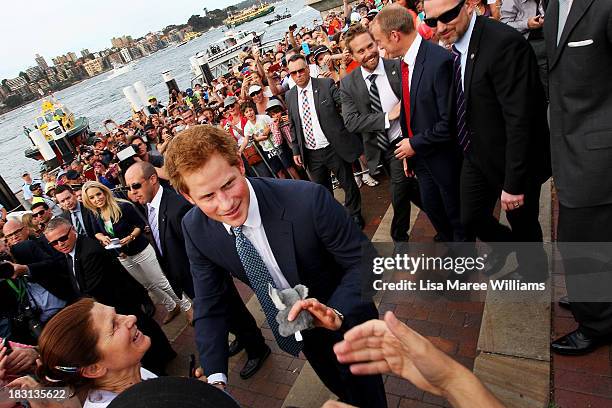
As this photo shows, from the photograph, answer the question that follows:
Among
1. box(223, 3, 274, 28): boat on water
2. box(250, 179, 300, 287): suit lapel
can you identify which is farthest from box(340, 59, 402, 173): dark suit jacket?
box(223, 3, 274, 28): boat on water

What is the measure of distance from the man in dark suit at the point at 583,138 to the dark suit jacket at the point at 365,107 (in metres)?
1.69

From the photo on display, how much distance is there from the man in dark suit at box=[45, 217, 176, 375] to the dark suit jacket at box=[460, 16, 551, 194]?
11.6 ft

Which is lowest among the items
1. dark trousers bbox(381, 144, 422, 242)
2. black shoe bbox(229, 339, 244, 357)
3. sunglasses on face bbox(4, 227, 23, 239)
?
black shoe bbox(229, 339, 244, 357)

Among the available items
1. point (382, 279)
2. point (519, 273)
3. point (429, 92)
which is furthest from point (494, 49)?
point (519, 273)

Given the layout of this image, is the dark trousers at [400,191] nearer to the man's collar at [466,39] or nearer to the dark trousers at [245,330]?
the man's collar at [466,39]

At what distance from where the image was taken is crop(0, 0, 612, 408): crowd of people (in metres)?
1.72

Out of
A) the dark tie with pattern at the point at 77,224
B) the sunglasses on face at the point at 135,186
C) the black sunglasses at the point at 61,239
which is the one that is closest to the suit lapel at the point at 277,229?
the sunglasses on face at the point at 135,186

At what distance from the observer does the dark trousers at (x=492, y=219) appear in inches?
110

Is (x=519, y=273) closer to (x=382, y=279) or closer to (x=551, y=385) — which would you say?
(x=551, y=385)

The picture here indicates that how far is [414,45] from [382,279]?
1983mm

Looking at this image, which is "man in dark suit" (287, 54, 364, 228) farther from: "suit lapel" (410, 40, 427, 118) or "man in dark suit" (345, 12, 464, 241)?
"suit lapel" (410, 40, 427, 118)

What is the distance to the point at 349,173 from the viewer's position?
4.98 m

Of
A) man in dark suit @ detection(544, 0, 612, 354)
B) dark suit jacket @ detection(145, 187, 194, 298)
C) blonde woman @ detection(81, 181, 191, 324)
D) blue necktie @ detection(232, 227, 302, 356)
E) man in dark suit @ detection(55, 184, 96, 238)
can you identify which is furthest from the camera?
man in dark suit @ detection(55, 184, 96, 238)

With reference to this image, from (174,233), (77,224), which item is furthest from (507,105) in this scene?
(77,224)
